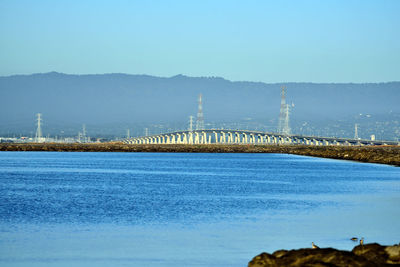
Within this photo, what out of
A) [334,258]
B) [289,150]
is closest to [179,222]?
[334,258]

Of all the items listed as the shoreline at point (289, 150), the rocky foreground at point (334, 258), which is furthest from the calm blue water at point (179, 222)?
the shoreline at point (289, 150)

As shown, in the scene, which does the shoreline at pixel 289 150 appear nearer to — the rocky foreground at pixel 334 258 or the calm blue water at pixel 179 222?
the calm blue water at pixel 179 222

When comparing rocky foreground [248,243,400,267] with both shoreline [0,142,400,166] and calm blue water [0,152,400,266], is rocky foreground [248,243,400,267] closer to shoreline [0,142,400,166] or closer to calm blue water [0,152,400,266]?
calm blue water [0,152,400,266]

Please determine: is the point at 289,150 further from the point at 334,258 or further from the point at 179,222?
the point at 334,258

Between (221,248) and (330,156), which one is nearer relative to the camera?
(221,248)

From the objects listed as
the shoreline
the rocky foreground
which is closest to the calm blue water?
the rocky foreground

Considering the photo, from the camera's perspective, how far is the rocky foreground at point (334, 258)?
11688 millimetres

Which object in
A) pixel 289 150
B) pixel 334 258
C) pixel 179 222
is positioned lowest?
pixel 179 222

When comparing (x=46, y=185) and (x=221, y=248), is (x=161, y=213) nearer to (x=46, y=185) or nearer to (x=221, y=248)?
(x=221, y=248)

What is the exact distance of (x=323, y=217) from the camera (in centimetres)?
2622

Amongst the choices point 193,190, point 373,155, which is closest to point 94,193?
point 193,190

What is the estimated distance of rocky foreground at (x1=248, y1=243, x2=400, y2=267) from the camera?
11.7 metres

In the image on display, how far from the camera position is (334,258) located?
11812 millimetres

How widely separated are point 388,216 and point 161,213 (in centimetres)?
835
